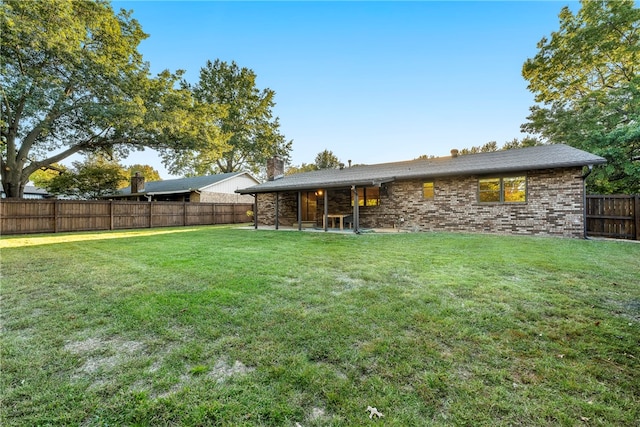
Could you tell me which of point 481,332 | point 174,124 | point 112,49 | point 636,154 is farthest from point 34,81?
point 636,154

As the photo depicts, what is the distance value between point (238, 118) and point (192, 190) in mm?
15518

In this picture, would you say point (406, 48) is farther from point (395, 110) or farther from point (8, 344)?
point (8, 344)

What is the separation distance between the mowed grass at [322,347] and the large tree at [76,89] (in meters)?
12.3

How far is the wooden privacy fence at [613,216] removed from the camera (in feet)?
29.7

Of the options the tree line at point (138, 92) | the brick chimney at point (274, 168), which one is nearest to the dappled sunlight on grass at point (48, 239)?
the tree line at point (138, 92)

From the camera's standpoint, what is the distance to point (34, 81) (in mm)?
12227

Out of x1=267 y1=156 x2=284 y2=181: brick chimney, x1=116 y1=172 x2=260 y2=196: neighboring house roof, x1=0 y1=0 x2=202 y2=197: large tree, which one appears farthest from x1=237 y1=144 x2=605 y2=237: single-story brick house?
x1=116 y1=172 x2=260 y2=196: neighboring house roof

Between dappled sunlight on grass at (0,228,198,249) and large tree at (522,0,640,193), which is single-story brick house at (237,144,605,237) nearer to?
large tree at (522,0,640,193)

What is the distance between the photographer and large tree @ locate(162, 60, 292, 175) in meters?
32.7

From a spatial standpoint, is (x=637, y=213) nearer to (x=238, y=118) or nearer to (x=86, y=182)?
(x=86, y=182)

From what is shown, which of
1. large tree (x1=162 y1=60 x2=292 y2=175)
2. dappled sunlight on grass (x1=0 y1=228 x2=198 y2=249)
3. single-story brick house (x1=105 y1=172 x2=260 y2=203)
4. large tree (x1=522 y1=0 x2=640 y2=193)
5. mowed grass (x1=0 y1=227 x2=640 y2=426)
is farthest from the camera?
large tree (x1=162 y1=60 x2=292 y2=175)

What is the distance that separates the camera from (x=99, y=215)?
1464 centimetres

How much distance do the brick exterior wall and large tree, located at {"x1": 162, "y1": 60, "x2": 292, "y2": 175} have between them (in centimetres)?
2211

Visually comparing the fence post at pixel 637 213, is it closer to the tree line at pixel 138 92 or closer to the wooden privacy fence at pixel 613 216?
the wooden privacy fence at pixel 613 216
